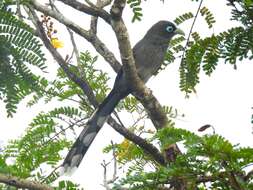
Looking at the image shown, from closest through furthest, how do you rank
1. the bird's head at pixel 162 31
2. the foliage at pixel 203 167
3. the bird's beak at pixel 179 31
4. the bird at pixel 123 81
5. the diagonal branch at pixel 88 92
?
the foliage at pixel 203 167 → the diagonal branch at pixel 88 92 → the bird at pixel 123 81 → the bird's beak at pixel 179 31 → the bird's head at pixel 162 31

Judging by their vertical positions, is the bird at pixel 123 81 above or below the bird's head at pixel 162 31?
below

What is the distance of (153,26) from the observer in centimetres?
649

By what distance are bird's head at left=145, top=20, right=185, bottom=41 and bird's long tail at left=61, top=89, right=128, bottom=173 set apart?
1.14 metres

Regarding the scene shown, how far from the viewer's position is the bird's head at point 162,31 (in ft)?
20.1

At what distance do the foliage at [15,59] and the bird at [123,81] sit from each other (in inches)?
33.6

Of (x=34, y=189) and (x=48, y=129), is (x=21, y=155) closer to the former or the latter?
(x=48, y=129)

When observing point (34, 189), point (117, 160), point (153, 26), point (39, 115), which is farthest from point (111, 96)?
point (34, 189)

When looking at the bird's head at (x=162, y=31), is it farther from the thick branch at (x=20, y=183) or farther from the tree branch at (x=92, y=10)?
the thick branch at (x=20, y=183)

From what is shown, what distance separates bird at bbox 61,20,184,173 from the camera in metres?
4.18

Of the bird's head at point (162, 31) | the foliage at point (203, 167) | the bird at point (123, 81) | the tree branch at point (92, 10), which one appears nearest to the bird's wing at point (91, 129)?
the bird at point (123, 81)

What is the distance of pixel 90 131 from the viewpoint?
460 centimetres

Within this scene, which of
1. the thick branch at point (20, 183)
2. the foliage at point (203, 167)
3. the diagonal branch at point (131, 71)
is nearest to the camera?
the foliage at point (203, 167)

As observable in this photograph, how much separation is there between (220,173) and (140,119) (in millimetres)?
3281

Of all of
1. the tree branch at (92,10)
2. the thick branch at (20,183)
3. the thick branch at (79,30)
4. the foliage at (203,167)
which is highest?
the thick branch at (79,30)
